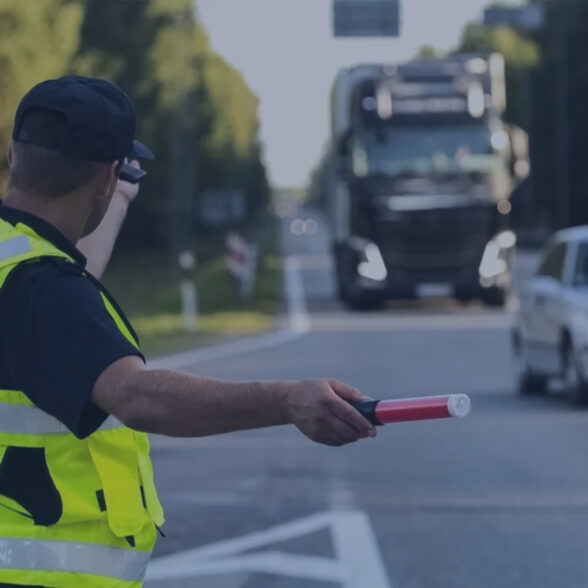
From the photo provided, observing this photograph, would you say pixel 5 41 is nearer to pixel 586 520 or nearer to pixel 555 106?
pixel 586 520

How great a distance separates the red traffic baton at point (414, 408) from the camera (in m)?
2.88

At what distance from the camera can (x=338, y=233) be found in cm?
3412

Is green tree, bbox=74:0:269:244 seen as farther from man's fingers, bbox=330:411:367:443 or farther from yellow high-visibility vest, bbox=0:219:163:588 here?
man's fingers, bbox=330:411:367:443

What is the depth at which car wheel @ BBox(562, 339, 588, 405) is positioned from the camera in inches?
593

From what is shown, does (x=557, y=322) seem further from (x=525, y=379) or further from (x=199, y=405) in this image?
(x=199, y=405)

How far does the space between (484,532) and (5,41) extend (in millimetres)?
27861

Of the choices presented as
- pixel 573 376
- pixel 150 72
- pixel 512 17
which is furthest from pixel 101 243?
pixel 150 72

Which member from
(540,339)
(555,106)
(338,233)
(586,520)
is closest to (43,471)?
(586,520)

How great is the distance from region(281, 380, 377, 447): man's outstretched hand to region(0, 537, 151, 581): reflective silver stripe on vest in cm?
45

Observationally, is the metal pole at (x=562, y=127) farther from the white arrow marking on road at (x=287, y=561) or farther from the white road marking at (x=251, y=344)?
the white arrow marking on road at (x=287, y=561)

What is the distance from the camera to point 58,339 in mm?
2947

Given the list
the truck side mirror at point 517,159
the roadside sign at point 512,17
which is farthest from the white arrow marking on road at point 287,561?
the roadside sign at point 512,17

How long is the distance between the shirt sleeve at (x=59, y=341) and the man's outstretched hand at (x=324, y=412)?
11.2 inches

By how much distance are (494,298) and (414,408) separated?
28.9m
